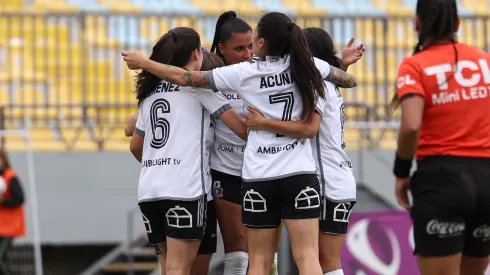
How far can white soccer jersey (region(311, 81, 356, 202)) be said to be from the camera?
19.9 ft

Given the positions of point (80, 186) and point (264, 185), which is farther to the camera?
point (80, 186)

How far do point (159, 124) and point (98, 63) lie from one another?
7.60m

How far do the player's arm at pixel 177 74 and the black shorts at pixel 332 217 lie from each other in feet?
3.24

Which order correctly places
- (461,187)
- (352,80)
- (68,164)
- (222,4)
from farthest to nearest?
(222,4), (68,164), (352,80), (461,187)

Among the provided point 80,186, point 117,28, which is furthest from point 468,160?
point 117,28

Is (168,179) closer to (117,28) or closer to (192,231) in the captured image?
(192,231)

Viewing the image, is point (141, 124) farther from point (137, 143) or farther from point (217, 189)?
point (217, 189)

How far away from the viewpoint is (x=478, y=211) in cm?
504

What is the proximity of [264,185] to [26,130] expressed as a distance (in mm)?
7334

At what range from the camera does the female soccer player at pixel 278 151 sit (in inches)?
224

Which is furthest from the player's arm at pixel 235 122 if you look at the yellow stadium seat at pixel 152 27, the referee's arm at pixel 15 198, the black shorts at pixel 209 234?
the yellow stadium seat at pixel 152 27

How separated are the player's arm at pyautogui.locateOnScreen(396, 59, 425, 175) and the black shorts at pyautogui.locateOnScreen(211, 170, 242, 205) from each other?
5.06 feet

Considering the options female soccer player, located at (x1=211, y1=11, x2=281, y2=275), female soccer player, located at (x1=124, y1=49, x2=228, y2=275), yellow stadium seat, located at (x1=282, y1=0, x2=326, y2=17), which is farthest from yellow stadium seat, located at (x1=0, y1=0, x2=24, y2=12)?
female soccer player, located at (x1=211, y1=11, x2=281, y2=275)

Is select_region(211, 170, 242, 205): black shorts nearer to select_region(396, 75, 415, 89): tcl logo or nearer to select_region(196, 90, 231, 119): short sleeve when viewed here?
select_region(196, 90, 231, 119): short sleeve
